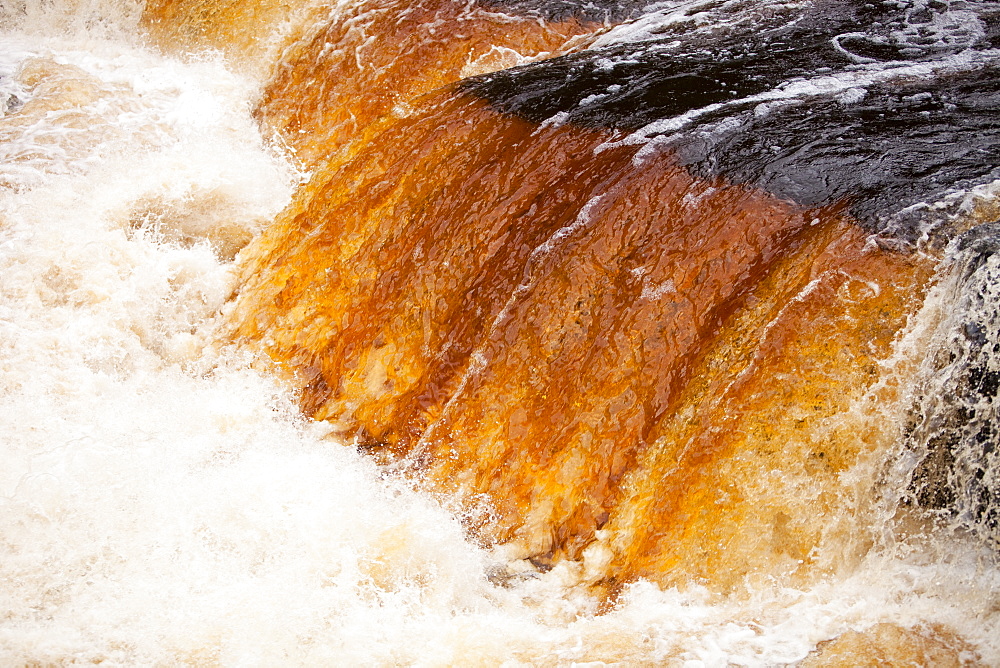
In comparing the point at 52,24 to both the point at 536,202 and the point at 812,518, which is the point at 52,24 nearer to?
the point at 536,202

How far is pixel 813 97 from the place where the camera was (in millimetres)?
3863

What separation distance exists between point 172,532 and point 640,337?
195 cm

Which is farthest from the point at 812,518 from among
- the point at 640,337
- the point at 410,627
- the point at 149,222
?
the point at 149,222

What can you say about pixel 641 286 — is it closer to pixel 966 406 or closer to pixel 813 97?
pixel 966 406

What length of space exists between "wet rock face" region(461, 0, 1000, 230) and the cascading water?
0.08ft

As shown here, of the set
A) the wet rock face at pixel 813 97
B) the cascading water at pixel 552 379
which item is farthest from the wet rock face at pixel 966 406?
the wet rock face at pixel 813 97

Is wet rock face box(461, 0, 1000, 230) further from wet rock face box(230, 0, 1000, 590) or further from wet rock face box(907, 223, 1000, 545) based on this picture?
wet rock face box(907, 223, 1000, 545)

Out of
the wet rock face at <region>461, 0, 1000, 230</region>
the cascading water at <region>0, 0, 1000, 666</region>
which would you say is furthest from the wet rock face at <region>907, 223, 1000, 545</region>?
the wet rock face at <region>461, 0, 1000, 230</region>

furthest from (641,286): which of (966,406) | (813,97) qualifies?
(813,97)

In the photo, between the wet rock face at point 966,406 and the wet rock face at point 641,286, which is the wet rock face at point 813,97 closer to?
the wet rock face at point 641,286

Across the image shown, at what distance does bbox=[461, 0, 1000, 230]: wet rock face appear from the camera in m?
3.27

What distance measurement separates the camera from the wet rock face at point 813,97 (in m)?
3.27

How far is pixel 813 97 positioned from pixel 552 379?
1976 millimetres

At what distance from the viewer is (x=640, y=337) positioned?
3.08 metres
